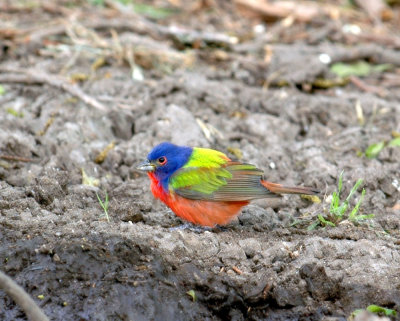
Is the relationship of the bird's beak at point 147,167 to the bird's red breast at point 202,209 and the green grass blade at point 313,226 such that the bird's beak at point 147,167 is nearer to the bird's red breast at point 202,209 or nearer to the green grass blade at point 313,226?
the bird's red breast at point 202,209

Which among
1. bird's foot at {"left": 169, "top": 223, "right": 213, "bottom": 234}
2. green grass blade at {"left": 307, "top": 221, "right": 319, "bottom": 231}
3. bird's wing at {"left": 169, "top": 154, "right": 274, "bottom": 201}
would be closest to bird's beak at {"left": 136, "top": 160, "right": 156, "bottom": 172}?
bird's wing at {"left": 169, "top": 154, "right": 274, "bottom": 201}

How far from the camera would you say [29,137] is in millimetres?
6312

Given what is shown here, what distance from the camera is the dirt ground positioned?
430cm

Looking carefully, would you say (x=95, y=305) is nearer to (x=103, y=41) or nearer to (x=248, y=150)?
(x=248, y=150)

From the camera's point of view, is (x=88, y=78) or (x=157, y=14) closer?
(x=88, y=78)

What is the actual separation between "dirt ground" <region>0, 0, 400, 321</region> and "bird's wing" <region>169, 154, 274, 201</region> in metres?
0.30

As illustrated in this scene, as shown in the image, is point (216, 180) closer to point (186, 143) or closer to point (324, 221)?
point (324, 221)

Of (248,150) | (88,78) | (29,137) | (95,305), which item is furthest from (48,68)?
(95,305)

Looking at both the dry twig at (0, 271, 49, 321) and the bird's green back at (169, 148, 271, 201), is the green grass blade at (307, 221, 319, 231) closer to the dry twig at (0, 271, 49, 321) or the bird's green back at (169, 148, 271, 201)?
the bird's green back at (169, 148, 271, 201)

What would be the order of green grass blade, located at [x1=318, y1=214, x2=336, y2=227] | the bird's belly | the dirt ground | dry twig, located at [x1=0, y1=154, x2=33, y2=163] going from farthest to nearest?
dry twig, located at [x1=0, y1=154, x2=33, y2=163] < the bird's belly < green grass blade, located at [x1=318, y1=214, x2=336, y2=227] < the dirt ground

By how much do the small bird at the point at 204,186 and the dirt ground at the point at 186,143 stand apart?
188 mm

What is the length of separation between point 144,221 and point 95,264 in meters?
1.01

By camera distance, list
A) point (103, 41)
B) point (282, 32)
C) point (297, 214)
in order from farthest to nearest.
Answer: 1. point (282, 32)
2. point (103, 41)
3. point (297, 214)

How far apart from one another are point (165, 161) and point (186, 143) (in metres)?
1.23
